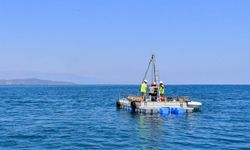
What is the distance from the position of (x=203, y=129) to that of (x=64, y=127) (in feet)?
45.2

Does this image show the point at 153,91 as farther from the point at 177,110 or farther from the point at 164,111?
the point at 177,110

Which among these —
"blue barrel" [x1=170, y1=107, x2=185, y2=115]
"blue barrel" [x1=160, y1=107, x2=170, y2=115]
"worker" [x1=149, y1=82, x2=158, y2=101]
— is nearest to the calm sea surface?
"blue barrel" [x1=160, y1=107, x2=170, y2=115]

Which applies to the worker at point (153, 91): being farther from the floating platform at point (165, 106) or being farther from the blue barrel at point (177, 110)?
the blue barrel at point (177, 110)

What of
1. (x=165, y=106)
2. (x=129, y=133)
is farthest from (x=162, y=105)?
(x=129, y=133)

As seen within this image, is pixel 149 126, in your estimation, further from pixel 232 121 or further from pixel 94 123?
pixel 232 121

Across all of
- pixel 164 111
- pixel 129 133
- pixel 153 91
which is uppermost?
pixel 153 91

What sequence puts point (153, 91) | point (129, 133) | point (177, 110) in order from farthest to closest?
point (153, 91) → point (177, 110) → point (129, 133)

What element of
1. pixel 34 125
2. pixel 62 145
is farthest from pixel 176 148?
pixel 34 125

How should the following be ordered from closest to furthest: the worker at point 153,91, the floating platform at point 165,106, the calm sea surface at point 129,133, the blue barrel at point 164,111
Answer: the calm sea surface at point 129,133
the blue barrel at point 164,111
the floating platform at point 165,106
the worker at point 153,91

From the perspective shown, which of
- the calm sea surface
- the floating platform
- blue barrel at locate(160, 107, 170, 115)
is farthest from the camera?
the floating platform

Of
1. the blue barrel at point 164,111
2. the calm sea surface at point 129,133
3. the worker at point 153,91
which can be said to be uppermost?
the worker at point 153,91

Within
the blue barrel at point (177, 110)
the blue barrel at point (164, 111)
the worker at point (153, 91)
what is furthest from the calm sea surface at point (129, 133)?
the worker at point (153, 91)

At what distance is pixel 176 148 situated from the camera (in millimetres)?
32344

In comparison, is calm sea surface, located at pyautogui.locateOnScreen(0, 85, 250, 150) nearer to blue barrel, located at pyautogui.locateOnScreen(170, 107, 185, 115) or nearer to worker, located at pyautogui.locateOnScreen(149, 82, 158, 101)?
blue barrel, located at pyautogui.locateOnScreen(170, 107, 185, 115)
